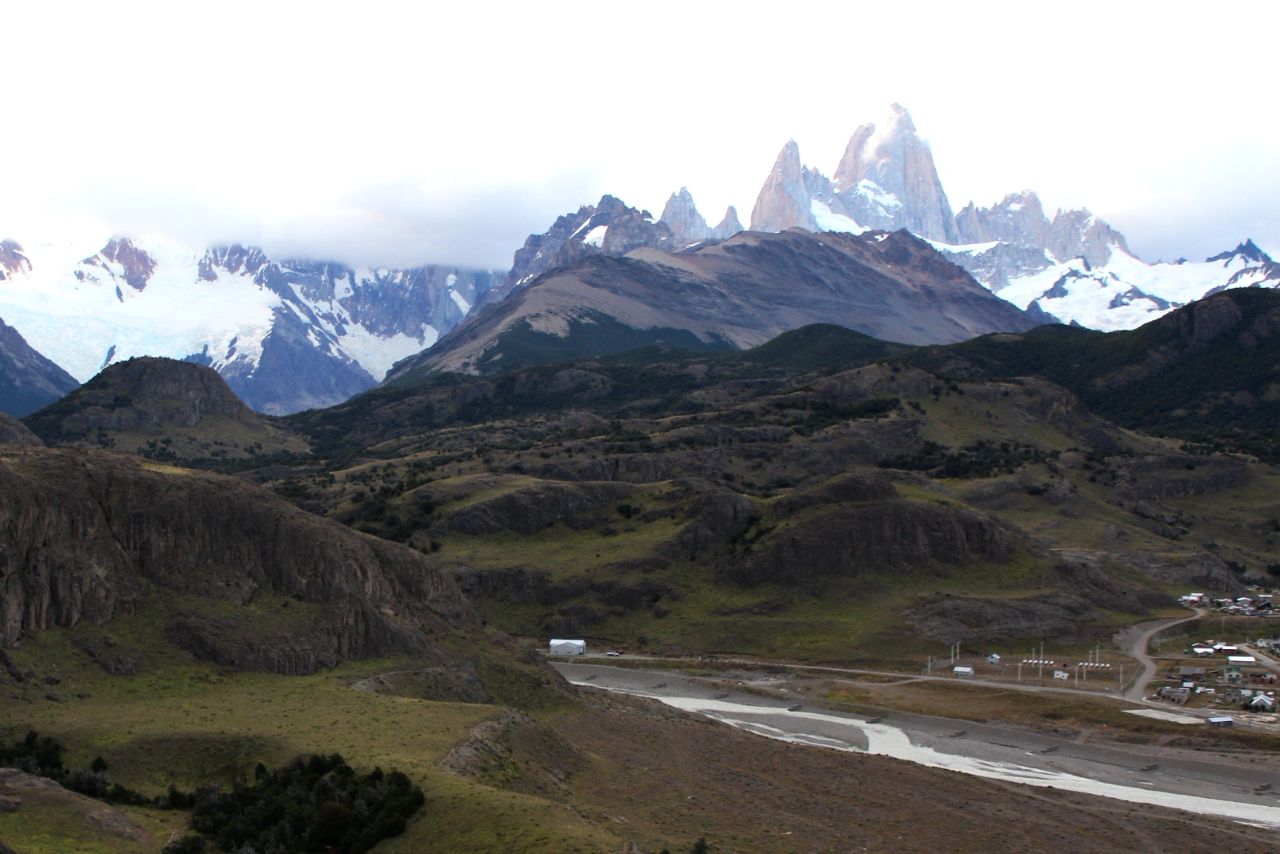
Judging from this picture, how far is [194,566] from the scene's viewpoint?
96.0 metres

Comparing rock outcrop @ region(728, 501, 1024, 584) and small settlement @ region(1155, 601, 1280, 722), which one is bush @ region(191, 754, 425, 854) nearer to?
small settlement @ region(1155, 601, 1280, 722)

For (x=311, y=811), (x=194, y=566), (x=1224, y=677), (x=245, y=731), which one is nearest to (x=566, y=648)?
(x=194, y=566)

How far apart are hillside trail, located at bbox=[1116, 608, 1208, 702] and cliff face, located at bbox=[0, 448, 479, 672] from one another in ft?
229

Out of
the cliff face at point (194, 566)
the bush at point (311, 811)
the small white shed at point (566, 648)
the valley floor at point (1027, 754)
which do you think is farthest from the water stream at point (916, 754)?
the bush at point (311, 811)

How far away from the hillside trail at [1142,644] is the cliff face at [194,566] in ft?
229

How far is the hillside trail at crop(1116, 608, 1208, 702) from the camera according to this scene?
135 meters

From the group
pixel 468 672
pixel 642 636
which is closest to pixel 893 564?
pixel 642 636

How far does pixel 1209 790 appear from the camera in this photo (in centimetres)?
10462

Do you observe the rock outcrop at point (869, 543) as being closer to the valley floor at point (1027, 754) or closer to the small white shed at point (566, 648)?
the small white shed at point (566, 648)

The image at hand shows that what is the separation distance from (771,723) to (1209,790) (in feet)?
120

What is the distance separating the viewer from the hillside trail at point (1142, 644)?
134875 mm

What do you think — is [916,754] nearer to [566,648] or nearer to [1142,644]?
[566,648]

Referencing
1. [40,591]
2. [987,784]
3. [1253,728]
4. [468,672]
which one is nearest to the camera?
[40,591]

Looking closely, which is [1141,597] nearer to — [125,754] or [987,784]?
[987,784]
